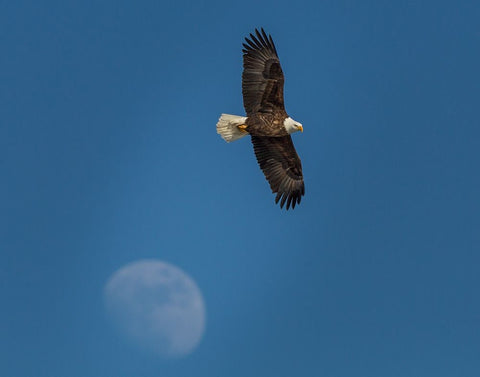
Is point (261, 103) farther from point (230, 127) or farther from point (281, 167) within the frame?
point (281, 167)

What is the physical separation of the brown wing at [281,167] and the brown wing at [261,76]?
1597 mm

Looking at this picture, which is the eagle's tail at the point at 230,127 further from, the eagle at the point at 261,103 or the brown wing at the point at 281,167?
the brown wing at the point at 281,167

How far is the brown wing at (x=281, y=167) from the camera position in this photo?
886 inches

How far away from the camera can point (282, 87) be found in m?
21.0

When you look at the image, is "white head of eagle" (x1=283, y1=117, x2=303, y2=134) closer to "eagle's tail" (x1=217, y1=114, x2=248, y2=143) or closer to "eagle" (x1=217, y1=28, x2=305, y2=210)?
"eagle" (x1=217, y1=28, x2=305, y2=210)

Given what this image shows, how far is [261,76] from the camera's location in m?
20.9

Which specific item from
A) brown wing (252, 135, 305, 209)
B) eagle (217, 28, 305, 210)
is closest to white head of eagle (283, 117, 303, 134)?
eagle (217, 28, 305, 210)

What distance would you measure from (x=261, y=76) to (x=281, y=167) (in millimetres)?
3133

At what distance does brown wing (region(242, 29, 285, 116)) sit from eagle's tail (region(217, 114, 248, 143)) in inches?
17.7

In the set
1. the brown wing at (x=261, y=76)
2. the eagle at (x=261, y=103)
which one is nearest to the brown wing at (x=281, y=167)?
the eagle at (x=261, y=103)

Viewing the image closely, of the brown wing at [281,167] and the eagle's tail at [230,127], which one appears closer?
the eagle's tail at [230,127]

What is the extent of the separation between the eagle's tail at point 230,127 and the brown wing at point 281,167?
0.95 m

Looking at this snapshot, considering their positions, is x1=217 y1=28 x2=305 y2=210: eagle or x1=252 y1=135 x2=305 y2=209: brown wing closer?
x1=217 y1=28 x2=305 y2=210: eagle

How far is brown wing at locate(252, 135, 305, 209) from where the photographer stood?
73.8ft
